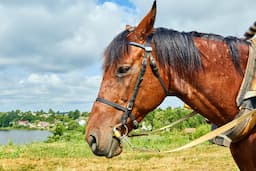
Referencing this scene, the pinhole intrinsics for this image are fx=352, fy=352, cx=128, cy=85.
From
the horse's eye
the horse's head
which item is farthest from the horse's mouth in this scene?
the horse's eye

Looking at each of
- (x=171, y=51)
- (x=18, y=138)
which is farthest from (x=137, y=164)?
(x=18, y=138)

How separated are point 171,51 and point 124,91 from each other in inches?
21.3

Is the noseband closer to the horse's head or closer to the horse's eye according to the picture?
the horse's head

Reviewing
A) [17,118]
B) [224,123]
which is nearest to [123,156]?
[224,123]

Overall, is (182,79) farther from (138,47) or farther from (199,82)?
(138,47)

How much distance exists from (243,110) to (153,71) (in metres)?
0.80

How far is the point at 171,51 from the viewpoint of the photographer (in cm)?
297

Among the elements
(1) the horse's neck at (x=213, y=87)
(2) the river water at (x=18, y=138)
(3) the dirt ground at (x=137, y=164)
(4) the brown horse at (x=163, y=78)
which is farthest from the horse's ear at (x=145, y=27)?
(2) the river water at (x=18, y=138)

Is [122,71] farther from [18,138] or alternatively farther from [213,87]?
[18,138]

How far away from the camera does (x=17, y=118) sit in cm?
10231

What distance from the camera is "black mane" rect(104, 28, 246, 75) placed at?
291cm

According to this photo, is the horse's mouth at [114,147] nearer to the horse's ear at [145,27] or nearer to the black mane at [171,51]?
the black mane at [171,51]

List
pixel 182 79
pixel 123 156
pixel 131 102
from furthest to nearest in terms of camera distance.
Answer: 1. pixel 123 156
2. pixel 182 79
3. pixel 131 102

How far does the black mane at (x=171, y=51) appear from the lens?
2906 mm
